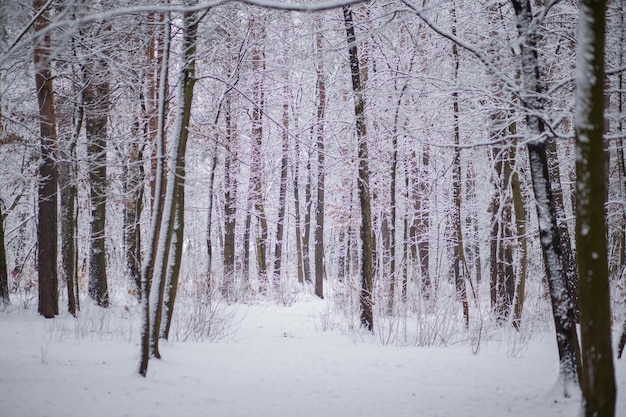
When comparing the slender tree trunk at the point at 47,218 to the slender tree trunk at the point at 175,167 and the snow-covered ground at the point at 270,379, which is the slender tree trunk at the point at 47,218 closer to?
the snow-covered ground at the point at 270,379

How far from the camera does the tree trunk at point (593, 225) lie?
2.02 metres

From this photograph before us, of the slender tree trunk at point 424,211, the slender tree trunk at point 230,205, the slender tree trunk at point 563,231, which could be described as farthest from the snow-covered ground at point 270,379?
the slender tree trunk at point 230,205

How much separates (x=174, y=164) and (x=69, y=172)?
618cm

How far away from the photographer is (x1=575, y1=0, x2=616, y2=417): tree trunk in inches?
79.6

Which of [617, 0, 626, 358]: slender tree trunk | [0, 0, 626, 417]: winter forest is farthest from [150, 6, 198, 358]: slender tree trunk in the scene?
[617, 0, 626, 358]: slender tree trunk

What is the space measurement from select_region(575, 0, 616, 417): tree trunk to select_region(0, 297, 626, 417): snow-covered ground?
2040 mm

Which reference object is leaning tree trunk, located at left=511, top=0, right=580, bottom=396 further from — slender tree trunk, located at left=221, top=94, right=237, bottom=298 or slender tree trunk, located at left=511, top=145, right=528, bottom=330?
slender tree trunk, located at left=221, top=94, right=237, bottom=298

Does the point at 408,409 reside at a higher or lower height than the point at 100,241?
lower

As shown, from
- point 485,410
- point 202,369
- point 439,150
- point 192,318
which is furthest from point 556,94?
point 439,150

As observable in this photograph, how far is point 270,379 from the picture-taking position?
15.8 feet

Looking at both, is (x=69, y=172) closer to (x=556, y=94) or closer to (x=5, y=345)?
(x=5, y=345)

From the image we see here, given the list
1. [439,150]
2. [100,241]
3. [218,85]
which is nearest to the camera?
[100,241]

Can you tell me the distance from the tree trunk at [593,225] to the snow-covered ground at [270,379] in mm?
2040

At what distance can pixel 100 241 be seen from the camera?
1064 cm
